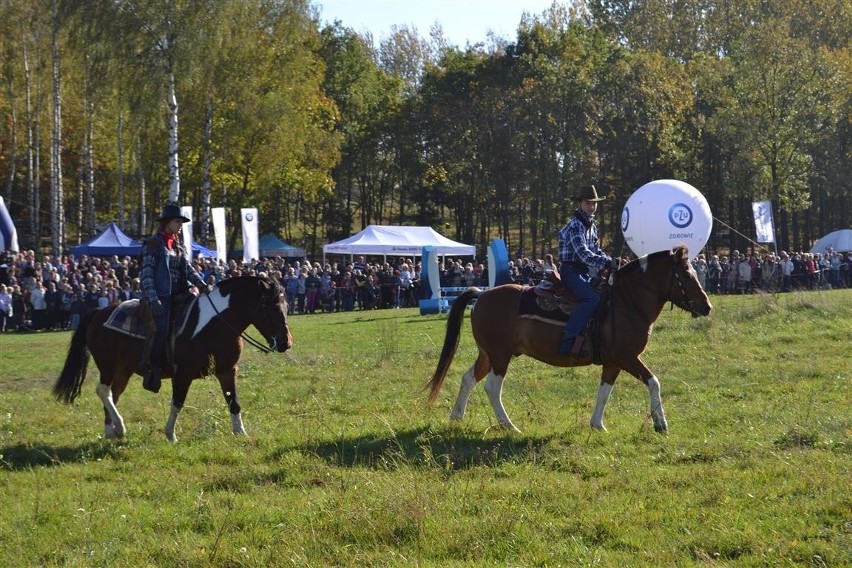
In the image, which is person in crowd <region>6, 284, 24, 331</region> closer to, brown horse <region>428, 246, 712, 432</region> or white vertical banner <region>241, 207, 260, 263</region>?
white vertical banner <region>241, 207, 260, 263</region>

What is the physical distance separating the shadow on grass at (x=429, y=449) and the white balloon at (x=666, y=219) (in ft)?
49.5

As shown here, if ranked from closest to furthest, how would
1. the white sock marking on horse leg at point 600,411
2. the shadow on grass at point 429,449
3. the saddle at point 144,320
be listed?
the shadow on grass at point 429,449 < the white sock marking on horse leg at point 600,411 < the saddle at point 144,320

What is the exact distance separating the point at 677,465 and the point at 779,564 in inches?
111

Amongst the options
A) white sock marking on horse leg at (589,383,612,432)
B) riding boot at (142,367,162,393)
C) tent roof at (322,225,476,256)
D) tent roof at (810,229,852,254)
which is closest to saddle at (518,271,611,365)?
white sock marking on horse leg at (589,383,612,432)

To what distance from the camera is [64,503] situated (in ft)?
27.3

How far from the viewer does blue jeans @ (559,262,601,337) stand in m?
11.0

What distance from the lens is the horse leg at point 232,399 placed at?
36.2 feet

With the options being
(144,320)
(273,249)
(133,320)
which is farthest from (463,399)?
(273,249)

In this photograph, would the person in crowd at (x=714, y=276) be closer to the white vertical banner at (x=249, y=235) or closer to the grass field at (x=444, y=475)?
the white vertical banner at (x=249, y=235)

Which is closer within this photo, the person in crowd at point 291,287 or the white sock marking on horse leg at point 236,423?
the white sock marking on horse leg at point 236,423

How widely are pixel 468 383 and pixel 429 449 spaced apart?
6.64 feet

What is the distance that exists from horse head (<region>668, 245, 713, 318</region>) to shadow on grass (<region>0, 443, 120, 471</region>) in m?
6.03

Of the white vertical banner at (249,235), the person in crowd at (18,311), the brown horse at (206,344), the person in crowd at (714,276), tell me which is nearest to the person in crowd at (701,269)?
the person in crowd at (714,276)

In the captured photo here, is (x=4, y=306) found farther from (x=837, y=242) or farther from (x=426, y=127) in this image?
(x=837, y=242)
